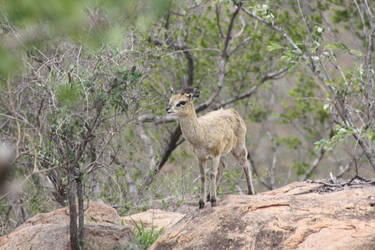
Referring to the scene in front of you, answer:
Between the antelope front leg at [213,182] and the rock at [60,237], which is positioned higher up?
the antelope front leg at [213,182]

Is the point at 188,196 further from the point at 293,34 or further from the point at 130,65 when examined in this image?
the point at 293,34

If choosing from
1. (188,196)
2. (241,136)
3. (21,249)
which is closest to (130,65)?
(241,136)

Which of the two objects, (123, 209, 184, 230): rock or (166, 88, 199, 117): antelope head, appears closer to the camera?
(166, 88, 199, 117): antelope head

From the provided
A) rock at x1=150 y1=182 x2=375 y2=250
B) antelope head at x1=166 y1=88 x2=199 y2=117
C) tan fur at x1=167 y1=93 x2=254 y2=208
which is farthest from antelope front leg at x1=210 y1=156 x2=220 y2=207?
antelope head at x1=166 y1=88 x2=199 y2=117

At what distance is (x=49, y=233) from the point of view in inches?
323

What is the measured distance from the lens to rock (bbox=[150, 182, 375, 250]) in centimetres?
626

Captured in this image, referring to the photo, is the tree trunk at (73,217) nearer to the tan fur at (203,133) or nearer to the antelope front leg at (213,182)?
the tan fur at (203,133)

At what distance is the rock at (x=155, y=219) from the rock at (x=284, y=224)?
1.54 m

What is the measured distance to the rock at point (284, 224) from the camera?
20.5ft

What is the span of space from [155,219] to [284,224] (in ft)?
11.7

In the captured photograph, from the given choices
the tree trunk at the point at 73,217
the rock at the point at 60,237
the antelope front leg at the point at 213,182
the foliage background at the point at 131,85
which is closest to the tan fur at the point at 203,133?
the antelope front leg at the point at 213,182

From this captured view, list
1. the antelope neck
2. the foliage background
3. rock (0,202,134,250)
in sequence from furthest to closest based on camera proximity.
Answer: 1. rock (0,202,134,250)
2. the antelope neck
3. the foliage background

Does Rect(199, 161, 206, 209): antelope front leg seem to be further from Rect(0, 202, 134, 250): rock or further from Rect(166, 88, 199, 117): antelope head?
Rect(0, 202, 134, 250): rock

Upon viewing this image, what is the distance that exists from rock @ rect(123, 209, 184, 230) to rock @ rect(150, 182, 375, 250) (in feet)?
5.06
